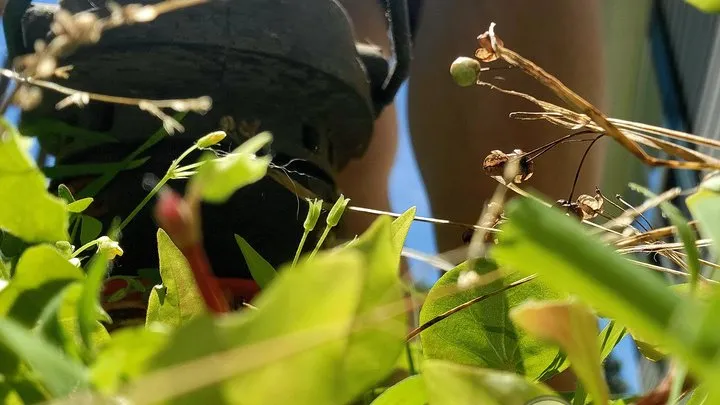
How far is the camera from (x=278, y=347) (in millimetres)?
57

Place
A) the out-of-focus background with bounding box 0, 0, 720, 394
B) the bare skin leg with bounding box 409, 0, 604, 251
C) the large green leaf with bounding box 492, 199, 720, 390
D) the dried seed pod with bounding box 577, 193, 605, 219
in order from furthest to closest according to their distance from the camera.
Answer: the out-of-focus background with bounding box 0, 0, 720, 394 < the bare skin leg with bounding box 409, 0, 604, 251 < the dried seed pod with bounding box 577, 193, 605, 219 < the large green leaf with bounding box 492, 199, 720, 390

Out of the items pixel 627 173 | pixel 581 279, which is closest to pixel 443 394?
pixel 581 279

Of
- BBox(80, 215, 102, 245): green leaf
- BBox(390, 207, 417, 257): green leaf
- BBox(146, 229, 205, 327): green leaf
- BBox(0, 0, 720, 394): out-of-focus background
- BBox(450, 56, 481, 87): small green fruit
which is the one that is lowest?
BBox(0, 0, 720, 394): out-of-focus background

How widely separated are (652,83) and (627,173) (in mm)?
325

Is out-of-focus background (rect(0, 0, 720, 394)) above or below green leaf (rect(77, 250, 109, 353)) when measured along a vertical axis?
below

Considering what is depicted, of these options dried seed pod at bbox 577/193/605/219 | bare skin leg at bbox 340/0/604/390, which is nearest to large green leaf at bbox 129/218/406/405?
dried seed pod at bbox 577/193/605/219

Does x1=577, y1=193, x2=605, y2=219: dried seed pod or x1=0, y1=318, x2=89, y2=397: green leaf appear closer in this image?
x1=0, y1=318, x2=89, y2=397: green leaf

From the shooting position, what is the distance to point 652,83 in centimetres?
222

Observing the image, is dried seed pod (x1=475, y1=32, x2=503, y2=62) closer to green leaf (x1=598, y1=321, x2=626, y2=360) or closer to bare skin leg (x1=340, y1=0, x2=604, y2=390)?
green leaf (x1=598, y1=321, x2=626, y2=360)

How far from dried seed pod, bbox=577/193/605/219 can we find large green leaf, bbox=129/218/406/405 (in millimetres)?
A: 111

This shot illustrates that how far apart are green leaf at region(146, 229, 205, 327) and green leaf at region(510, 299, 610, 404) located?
8 cm

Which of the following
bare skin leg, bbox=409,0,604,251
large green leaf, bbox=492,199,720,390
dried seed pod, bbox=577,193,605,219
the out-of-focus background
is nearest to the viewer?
large green leaf, bbox=492,199,720,390

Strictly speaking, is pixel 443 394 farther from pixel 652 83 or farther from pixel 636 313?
pixel 652 83

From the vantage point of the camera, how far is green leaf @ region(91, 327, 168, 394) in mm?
60
